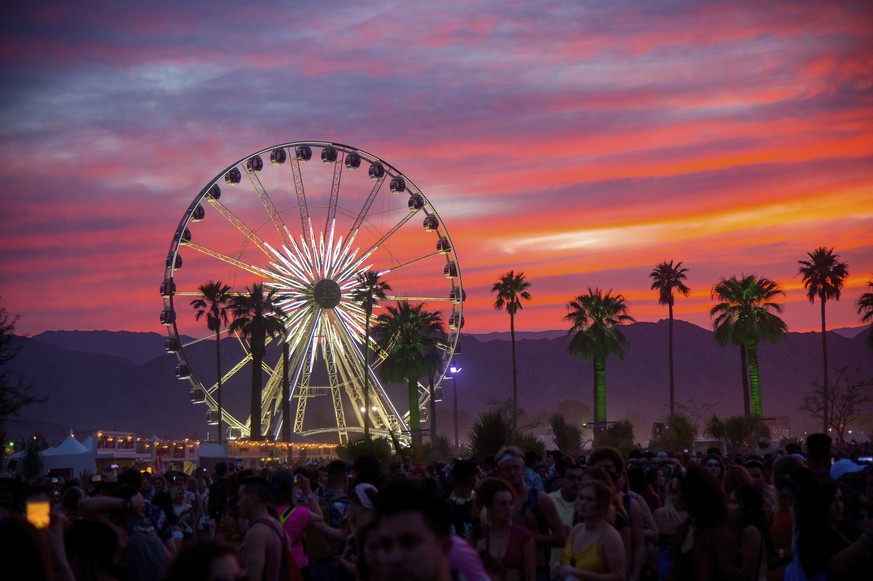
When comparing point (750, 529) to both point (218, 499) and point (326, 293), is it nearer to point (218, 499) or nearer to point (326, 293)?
point (218, 499)

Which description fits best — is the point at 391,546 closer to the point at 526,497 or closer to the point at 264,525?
the point at 264,525

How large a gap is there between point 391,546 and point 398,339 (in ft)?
233

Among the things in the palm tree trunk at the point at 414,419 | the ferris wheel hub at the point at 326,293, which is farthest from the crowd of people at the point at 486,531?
the palm tree trunk at the point at 414,419

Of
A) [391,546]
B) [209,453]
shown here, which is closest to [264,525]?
[391,546]

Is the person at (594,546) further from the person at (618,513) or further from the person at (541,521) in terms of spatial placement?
the person at (541,521)

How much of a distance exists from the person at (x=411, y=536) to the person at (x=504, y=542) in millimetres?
4075

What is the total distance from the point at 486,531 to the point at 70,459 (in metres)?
44.7

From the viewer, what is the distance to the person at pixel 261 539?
8492 millimetres

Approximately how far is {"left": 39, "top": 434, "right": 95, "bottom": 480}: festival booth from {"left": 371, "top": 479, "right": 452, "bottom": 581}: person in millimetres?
47919

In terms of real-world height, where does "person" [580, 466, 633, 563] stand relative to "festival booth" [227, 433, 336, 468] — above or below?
above

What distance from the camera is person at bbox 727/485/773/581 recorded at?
874cm

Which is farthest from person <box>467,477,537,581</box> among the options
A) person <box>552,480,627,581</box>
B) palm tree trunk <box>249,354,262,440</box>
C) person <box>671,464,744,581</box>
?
palm tree trunk <box>249,354,262,440</box>

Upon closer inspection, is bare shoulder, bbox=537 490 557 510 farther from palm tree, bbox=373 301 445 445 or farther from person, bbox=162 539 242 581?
palm tree, bbox=373 301 445 445

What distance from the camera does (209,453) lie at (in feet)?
195
